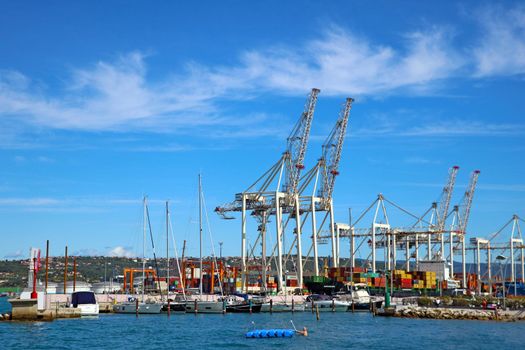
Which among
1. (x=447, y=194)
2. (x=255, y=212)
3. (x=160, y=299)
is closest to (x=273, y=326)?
(x=160, y=299)

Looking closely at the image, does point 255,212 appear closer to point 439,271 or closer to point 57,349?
point 439,271

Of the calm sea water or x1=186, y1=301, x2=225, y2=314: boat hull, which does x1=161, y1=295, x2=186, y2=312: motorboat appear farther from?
the calm sea water

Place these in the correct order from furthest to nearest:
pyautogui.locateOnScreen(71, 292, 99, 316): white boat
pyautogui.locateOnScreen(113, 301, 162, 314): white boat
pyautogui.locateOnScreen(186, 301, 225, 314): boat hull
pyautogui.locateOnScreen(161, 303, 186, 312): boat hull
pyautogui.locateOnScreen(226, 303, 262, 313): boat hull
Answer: pyautogui.locateOnScreen(226, 303, 262, 313): boat hull → pyautogui.locateOnScreen(161, 303, 186, 312): boat hull → pyautogui.locateOnScreen(186, 301, 225, 314): boat hull → pyautogui.locateOnScreen(113, 301, 162, 314): white boat → pyautogui.locateOnScreen(71, 292, 99, 316): white boat

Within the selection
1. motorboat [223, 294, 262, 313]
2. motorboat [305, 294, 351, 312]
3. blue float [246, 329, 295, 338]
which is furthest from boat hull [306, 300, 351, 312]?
blue float [246, 329, 295, 338]

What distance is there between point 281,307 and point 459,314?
2285 cm

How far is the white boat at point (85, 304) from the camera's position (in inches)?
2970

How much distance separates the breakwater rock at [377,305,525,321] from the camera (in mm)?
73500

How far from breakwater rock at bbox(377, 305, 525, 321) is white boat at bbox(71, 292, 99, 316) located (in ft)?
107

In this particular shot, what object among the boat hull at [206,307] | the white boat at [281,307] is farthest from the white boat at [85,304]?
the white boat at [281,307]

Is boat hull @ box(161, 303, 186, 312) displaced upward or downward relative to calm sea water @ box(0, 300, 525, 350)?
upward

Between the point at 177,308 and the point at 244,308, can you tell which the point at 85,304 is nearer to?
the point at 177,308

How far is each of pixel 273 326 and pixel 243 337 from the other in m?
10.2

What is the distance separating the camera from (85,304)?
7638 centimetres

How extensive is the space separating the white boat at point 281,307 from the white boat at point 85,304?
21835 mm
